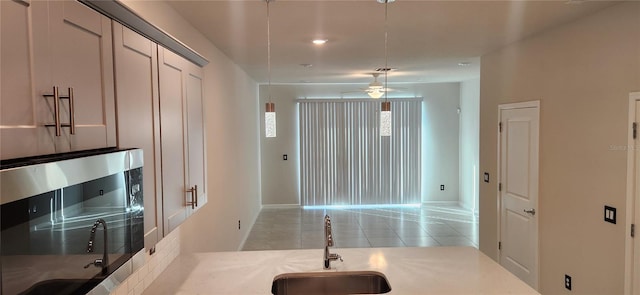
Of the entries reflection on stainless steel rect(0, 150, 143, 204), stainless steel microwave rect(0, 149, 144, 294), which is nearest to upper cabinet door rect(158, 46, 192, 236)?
stainless steel microwave rect(0, 149, 144, 294)

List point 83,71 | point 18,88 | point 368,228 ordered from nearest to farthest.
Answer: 1. point 18,88
2. point 83,71
3. point 368,228

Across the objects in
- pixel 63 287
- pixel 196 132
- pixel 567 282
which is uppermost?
pixel 196 132

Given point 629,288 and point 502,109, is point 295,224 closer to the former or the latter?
point 502,109

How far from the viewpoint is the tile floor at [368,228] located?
19.1ft

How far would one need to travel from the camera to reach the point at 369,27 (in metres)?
3.26

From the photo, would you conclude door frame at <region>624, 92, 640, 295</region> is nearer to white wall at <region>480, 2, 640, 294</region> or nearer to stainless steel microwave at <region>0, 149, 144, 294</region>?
white wall at <region>480, 2, 640, 294</region>

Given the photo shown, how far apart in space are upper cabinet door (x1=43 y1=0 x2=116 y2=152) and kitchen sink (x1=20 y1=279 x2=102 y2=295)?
0.99ft

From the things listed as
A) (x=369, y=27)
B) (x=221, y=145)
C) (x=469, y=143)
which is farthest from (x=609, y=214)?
(x=469, y=143)

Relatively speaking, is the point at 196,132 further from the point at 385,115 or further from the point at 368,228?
the point at 368,228

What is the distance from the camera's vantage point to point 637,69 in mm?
2547

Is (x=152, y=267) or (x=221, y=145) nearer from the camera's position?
(x=152, y=267)

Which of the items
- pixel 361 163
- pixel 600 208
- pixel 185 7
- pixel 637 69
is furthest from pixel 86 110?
pixel 361 163

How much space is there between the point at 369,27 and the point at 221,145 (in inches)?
81.9

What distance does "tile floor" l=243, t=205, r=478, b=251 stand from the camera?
5.83 meters
